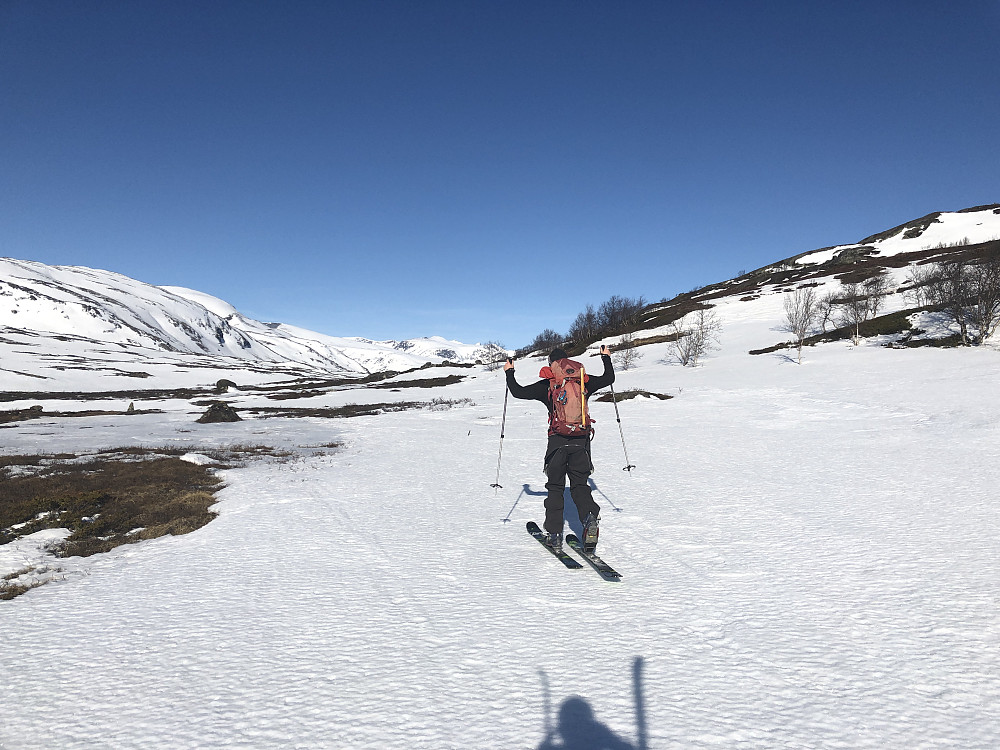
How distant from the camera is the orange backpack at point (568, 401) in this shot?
7355mm

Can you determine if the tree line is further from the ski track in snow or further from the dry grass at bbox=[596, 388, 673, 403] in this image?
the ski track in snow

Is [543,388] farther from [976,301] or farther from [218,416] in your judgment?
[976,301]

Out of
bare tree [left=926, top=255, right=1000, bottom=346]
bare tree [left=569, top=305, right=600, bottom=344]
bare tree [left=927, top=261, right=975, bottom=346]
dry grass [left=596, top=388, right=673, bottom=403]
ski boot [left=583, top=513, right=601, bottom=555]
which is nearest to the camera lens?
ski boot [left=583, top=513, right=601, bottom=555]

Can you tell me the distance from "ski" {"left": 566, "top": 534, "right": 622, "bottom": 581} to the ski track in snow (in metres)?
0.13

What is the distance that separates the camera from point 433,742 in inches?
138

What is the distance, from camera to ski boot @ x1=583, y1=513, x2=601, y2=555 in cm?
689

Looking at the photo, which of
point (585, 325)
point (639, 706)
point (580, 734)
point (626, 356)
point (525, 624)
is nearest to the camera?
point (580, 734)

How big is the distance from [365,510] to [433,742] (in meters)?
6.95

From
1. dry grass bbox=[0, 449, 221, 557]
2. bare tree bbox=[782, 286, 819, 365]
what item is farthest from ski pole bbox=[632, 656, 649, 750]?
bare tree bbox=[782, 286, 819, 365]

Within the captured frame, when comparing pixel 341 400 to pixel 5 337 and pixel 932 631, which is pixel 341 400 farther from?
pixel 5 337

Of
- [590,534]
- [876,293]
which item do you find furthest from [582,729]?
[876,293]

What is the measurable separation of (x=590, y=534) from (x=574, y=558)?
23.5 inches

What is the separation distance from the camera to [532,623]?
17.1ft

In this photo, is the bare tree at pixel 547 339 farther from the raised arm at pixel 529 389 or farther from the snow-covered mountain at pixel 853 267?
the raised arm at pixel 529 389
